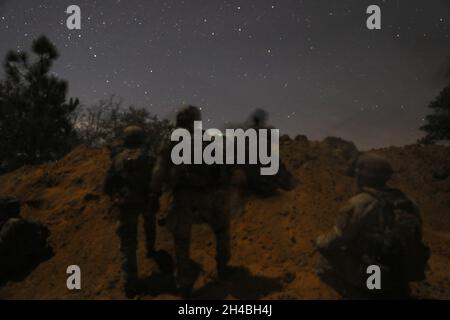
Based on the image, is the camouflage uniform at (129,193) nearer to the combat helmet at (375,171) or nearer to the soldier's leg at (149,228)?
the soldier's leg at (149,228)

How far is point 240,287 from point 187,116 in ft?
8.97

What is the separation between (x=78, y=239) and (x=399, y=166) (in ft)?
31.8

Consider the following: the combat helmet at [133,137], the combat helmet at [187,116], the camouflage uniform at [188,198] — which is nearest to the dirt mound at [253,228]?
the camouflage uniform at [188,198]

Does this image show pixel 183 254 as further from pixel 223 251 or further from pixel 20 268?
pixel 20 268

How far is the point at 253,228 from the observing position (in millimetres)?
7168

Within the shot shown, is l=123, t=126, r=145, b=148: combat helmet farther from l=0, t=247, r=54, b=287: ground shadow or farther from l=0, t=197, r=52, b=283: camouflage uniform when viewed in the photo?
l=0, t=247, r=54, b=287: ground shadow

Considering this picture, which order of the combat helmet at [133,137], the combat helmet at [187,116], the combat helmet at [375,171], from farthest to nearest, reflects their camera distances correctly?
the combat helmet at [133,137]
the combat helmet at [187,116]
the combat helmet at [375,171]

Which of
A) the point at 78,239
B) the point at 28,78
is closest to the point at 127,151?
the point at 78,239

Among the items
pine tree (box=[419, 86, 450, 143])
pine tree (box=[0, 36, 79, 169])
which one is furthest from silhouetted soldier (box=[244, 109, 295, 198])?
pine tree (box=[0, 36, 79, 169])

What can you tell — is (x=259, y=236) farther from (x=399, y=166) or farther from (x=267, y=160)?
(x=399, y=166)

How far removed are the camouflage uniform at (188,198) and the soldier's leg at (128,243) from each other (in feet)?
1.96

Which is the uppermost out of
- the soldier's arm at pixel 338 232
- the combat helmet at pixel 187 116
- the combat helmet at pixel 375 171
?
the combat helmet at pixel 187 116

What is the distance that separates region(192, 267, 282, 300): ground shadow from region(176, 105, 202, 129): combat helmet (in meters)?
2.49

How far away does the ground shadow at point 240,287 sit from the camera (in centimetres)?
530
